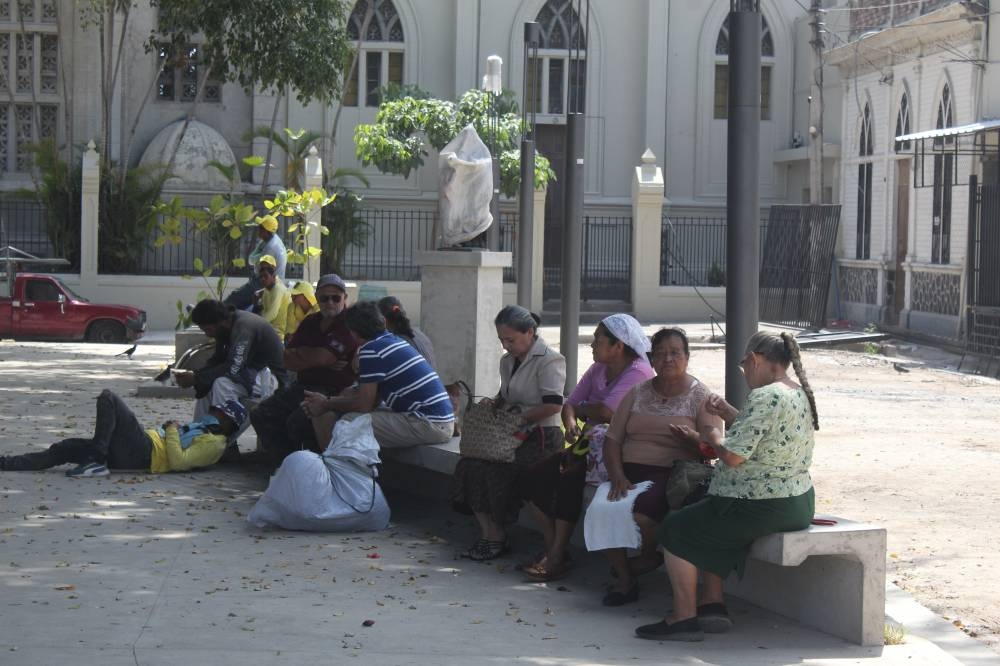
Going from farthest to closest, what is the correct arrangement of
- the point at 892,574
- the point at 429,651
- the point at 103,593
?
the point at 892,574
the point at 103,593
the point at 429,651

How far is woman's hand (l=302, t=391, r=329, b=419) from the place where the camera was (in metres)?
Answer: 9.14

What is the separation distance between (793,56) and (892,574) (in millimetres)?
29573

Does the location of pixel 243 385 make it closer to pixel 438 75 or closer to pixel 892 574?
pixel 892 574

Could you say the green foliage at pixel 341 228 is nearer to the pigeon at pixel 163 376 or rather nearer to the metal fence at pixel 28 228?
the metal fence at pixel 28 228

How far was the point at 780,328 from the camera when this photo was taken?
2842cm

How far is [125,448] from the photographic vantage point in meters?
10.2

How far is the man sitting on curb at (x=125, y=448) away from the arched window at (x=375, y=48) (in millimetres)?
25464

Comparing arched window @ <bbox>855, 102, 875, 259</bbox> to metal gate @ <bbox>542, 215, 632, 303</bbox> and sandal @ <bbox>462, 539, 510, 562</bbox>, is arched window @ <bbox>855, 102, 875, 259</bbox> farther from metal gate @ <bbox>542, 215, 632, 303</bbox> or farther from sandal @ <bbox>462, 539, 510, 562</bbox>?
sandal @ <bbox>462, 539, 510, 562</bbox>

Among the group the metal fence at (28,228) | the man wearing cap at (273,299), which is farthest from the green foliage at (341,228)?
the man wearing cap at (273,299)

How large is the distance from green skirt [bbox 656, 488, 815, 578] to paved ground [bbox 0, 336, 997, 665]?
37 centimetres

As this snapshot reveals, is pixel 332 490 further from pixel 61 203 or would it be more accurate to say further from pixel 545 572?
pixel 61 203

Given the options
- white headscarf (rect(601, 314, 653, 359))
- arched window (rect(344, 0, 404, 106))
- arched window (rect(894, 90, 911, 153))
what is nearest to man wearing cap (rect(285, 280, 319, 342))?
white headscarf (rect(601, 314, 653, 359))

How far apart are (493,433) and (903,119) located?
813 inches

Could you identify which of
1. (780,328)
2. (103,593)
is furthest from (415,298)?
(103,593)
